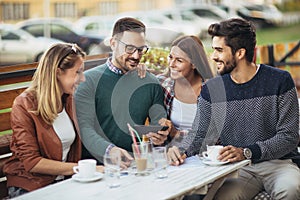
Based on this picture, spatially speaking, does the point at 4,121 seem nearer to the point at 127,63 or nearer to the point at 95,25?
the point at 127,63

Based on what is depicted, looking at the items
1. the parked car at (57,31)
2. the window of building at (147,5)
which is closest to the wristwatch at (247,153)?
the parked car at (57,31)

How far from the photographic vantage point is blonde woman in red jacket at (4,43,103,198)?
2861 mm

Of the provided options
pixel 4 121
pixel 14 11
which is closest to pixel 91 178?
pixel 4 121

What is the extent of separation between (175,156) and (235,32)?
782 mm

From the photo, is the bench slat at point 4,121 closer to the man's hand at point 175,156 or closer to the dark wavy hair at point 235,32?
the man's hand at point 175,156

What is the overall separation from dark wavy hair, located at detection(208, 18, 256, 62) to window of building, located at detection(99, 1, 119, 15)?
12.1 m

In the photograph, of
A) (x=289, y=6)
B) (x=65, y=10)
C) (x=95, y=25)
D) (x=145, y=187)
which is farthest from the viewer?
(x=289, y=6)

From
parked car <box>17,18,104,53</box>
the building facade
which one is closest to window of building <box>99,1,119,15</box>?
the building facade

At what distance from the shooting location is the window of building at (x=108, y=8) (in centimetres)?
1518

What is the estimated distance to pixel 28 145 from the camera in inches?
112

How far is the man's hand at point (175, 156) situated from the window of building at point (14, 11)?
36.4ft

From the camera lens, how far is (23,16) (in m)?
13.6

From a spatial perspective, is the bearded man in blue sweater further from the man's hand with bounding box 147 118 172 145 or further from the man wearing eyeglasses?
the man wearing eyeglasses

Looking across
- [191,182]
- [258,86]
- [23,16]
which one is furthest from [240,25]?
[23,16]
